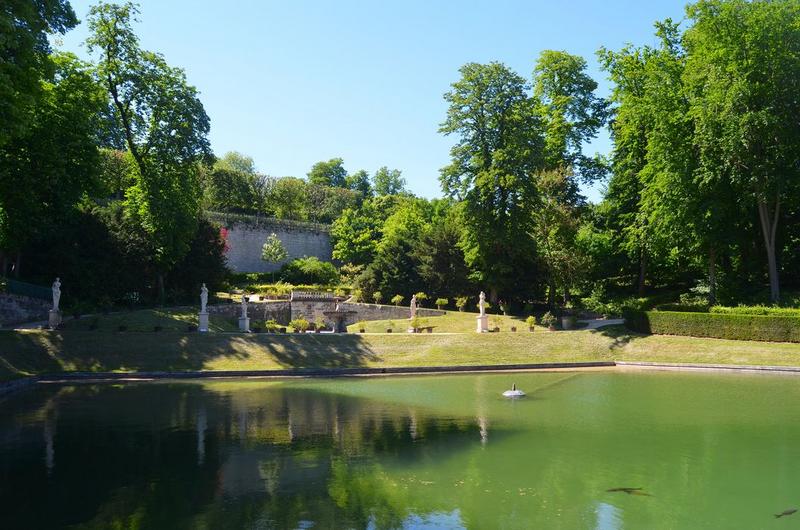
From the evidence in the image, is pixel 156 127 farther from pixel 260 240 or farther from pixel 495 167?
pixel 260 240

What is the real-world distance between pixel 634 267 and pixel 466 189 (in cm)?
1512

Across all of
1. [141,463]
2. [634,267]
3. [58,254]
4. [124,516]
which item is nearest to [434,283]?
[634,267]

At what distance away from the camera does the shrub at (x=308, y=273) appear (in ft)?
199

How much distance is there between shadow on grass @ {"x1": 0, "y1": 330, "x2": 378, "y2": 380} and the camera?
27.2 m

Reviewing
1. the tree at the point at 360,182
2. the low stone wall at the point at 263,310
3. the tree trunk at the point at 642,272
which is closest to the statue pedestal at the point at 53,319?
the low stone wall at the point at 263,310

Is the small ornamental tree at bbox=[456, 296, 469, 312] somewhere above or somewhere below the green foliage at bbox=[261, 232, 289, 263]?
below

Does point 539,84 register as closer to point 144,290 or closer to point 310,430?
point 144,290

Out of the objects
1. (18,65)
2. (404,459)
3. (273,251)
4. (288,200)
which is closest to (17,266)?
(18,65)

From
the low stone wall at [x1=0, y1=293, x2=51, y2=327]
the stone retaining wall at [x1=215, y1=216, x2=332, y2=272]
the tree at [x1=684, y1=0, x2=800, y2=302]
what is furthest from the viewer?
the stone retaining wall at [x1=215, y1=216, x2=332, y2=272]

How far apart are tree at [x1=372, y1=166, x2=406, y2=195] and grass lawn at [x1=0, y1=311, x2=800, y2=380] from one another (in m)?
88.1

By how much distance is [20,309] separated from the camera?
34094 millimetres

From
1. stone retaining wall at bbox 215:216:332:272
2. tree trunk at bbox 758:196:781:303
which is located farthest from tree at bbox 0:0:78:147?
stone retaining wall at bbox 215:216:332:272

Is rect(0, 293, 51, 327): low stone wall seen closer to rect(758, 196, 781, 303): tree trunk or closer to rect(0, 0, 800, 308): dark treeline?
rect(0, 0, 800, 308): dark treeline

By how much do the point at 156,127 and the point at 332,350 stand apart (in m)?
18.9
